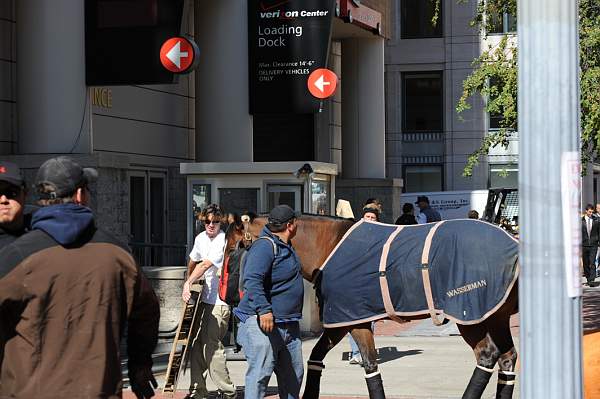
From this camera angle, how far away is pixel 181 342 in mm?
11969

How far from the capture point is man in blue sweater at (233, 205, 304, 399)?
367 inches

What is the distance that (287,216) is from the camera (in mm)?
9547

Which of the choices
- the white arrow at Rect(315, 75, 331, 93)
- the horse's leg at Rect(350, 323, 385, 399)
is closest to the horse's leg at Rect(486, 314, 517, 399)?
the horse's leg at Rect(350, 323, 385, 399)

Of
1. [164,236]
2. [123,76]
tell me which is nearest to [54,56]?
[123,76]

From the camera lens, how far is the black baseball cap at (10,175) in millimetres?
5477

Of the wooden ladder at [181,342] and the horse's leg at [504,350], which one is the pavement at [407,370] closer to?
the wooden ladder at [181,342]

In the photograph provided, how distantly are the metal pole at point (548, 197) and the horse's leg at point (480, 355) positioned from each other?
231 inches

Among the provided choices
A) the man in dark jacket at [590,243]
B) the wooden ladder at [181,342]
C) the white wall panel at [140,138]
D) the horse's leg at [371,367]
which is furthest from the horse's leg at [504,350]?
the man in dark jacket at [590,243]

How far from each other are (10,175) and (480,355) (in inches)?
216

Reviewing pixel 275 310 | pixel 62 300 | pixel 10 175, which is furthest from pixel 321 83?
pixel 62 300

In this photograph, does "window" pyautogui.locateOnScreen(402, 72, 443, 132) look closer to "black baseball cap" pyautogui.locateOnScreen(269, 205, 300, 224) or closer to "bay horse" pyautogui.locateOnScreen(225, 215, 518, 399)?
"bay horse" pyautogui.locateOnScreen(225, 215, 518, 399)

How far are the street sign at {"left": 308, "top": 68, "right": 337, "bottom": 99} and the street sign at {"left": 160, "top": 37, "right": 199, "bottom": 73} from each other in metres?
3.98

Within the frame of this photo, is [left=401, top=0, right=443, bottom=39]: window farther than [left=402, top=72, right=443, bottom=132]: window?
No

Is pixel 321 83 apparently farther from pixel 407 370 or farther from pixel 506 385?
pixel 506 385
